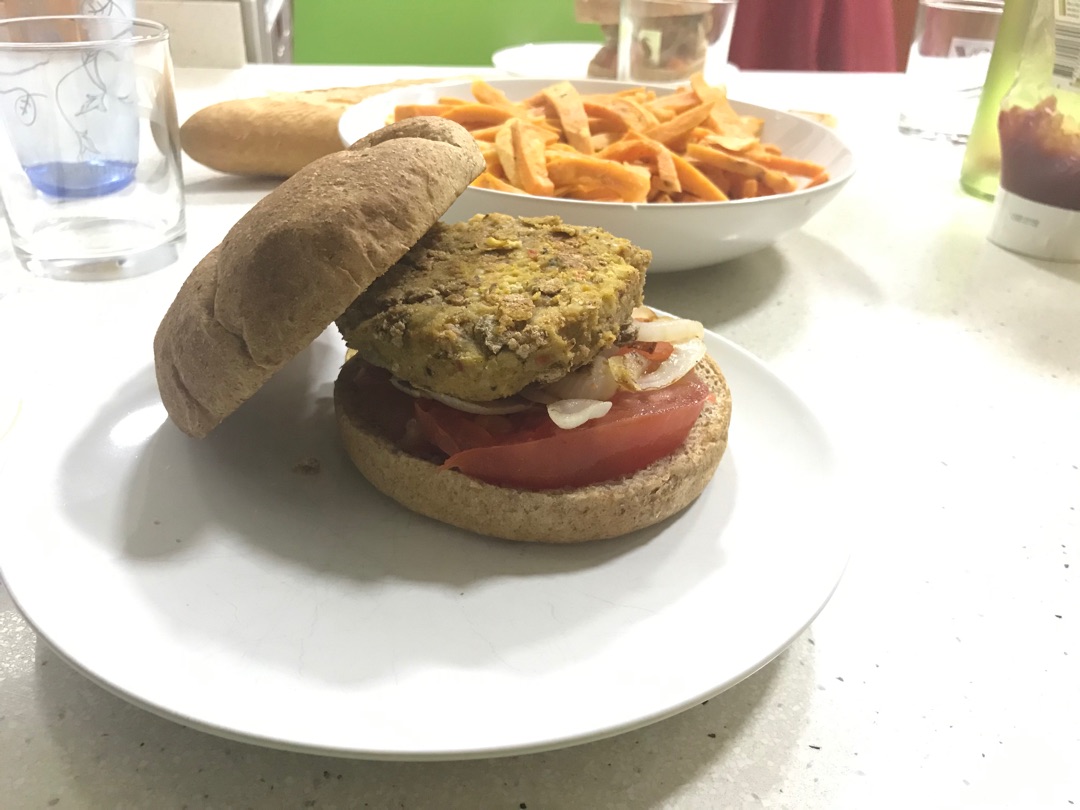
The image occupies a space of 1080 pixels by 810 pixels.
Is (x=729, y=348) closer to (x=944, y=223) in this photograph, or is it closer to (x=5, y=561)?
(x=5, y=561)

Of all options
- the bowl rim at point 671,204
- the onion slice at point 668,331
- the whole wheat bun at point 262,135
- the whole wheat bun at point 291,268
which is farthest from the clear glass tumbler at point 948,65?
the whole wheat bun at point 291,268

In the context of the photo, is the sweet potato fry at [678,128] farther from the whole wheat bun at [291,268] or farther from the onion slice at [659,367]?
the whole wheat bun at [291,268]

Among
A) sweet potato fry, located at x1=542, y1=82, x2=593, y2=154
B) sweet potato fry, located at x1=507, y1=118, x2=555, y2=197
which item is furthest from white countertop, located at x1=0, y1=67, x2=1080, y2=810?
sweet potato fry, located at x1=542, y1=82, x2=593, y2=154

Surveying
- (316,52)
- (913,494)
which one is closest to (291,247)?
(913,494)

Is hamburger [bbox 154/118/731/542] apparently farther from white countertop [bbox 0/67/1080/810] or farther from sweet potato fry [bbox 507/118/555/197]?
sweet potato fry [bbox 507/118/555/197]

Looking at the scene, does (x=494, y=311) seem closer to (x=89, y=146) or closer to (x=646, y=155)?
(x=646, y=155)
